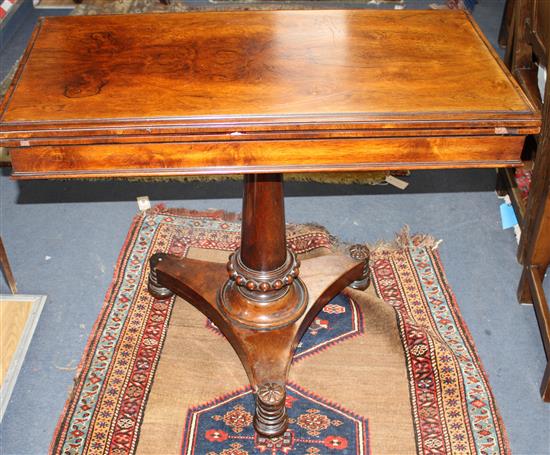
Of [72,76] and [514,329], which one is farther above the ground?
[72,76]

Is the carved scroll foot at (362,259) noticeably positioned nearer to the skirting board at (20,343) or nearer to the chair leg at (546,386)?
the chair leg at (546,386)

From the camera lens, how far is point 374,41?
173cm

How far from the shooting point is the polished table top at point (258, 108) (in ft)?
4.71

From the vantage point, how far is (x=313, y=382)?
2156mm

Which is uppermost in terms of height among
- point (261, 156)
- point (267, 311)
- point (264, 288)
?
point (261, 156)

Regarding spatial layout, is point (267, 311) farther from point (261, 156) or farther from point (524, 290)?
point (524, 290)

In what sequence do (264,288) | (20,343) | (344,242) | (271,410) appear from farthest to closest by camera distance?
(344,242)
(20,343)
(264,288)
(271,410)

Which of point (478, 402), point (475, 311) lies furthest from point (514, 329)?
point (478, 402)

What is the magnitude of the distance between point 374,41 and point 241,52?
1.06 feet

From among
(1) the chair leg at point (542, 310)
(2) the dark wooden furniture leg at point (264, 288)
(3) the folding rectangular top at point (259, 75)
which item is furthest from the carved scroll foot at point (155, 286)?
(1) the chair leg at point (542, 310)

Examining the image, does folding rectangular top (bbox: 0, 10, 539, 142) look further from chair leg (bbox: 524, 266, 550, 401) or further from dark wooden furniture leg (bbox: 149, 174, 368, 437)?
chair leg (bbox: 524, 266, 550, 401)

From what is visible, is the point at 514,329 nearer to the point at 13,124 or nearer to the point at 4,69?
the point at 13,124

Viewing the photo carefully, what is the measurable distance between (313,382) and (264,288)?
340 mm

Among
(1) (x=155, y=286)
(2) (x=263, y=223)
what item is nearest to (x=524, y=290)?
(2) (x=263, y=223)
